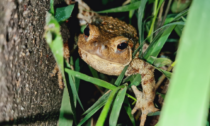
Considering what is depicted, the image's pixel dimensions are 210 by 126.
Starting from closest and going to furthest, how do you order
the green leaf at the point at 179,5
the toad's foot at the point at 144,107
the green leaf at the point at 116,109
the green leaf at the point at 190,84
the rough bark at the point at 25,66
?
the green leaf at the point at 190,84 → the rough bark at the point at 25,66 → the green leaf at the point at 116,109 → the toad's foot at the point at 144,107 → the green leaf at the point at 179,5

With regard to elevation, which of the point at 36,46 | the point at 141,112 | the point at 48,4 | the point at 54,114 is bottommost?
the point at 141,112

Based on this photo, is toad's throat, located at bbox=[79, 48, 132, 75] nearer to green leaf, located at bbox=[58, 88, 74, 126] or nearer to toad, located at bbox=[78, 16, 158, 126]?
toad, located at bbox=[78, 16, 158, 126]

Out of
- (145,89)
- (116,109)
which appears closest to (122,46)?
(145,89)

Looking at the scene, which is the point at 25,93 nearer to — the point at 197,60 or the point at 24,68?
the point at 24,68

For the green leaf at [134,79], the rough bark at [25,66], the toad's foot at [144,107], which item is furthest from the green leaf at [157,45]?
the rough bark at [25,66]

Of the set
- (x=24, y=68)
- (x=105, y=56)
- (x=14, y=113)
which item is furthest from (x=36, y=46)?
(x=105, y=56)

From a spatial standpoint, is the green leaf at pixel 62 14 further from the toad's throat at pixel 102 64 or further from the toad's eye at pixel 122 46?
the toad's eye at pixel 122 46

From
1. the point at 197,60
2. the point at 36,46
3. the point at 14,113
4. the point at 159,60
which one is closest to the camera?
the point at 197,60
